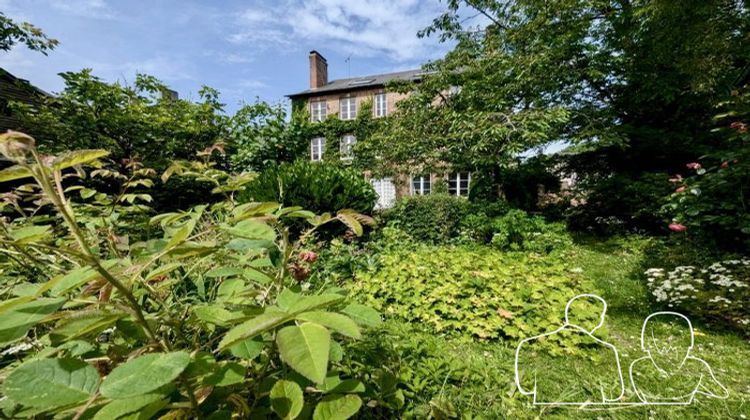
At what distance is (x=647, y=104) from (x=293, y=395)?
39.3ft

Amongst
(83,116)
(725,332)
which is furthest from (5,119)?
(725,332)

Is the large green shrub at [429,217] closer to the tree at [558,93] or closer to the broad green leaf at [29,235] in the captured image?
the tree at [558,93]

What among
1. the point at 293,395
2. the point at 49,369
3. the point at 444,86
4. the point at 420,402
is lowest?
the point at 420,402

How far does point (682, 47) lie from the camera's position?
5.35 meters

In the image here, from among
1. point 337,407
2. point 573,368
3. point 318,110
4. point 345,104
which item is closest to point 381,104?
point 345,104

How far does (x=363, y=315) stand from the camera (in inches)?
26.3

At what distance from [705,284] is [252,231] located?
5.23 m

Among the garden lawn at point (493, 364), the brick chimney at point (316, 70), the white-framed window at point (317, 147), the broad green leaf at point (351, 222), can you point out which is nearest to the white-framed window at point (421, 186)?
the white-framed window at point (317, 147)

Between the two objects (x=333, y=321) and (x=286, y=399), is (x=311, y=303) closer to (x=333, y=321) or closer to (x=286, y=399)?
(x=333, y=321)

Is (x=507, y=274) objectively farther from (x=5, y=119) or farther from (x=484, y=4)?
(x=5, y=119)

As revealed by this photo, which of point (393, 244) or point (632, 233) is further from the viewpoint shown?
point (632, 233)

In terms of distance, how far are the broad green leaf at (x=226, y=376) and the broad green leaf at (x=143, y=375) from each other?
14 centimetres

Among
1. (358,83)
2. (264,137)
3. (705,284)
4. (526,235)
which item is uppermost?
(358,83)

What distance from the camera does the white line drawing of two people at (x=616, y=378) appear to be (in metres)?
1.86
